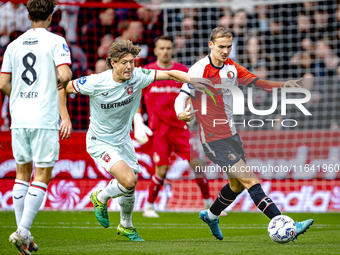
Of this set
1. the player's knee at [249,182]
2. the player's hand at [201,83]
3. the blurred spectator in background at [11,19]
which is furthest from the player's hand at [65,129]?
the blurred spectator in background at [11,19]

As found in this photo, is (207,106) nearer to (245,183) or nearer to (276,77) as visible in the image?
(245,183)

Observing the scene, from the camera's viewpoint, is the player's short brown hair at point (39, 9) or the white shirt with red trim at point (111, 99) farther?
the white shirt with red trim at point (111, 99)

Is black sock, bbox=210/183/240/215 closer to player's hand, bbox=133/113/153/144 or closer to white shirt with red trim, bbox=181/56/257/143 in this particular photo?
white shirt with red trim, bbox=181/56/257/143

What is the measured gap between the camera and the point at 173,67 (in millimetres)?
7988

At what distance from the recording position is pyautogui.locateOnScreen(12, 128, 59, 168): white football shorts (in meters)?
4.53

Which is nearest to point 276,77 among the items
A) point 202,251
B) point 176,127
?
point 176,127

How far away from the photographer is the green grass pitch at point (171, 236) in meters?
4.55

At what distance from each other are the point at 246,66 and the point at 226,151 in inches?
204

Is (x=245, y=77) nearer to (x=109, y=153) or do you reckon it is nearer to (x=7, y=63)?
(x=109, y=153)

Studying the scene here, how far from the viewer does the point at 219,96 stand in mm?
5582

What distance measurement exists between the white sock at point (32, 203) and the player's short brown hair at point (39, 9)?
152 centimetres

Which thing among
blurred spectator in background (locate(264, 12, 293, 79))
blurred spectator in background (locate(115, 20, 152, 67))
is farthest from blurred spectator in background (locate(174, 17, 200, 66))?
blurred spectator in background (locate(264, 12, 293, 79))

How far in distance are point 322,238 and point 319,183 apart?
10.7ft

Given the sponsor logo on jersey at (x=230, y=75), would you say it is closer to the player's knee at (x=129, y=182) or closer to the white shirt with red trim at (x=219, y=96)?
the white shirt with red trim at (x=219, y=96)
